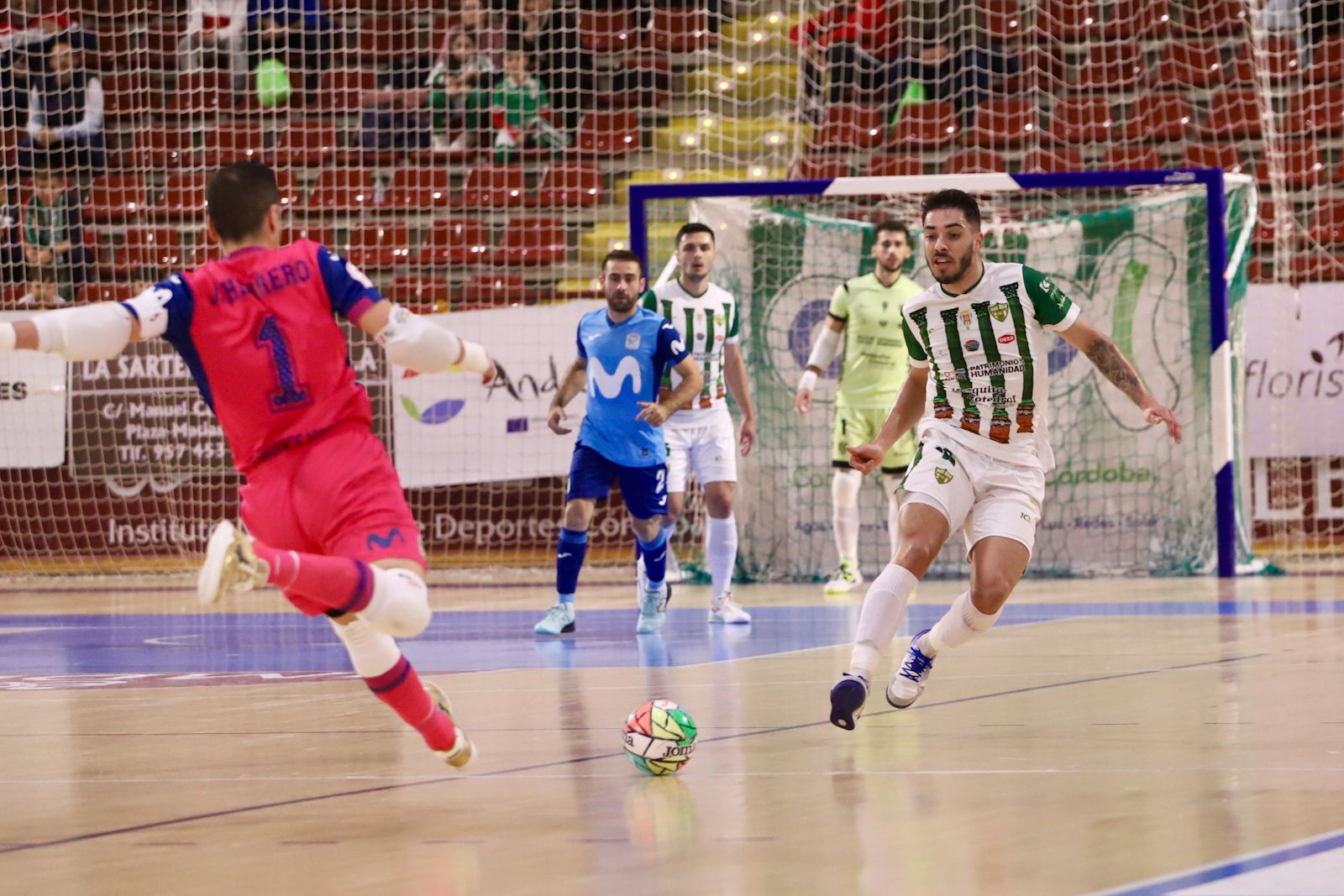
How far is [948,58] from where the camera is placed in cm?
1697

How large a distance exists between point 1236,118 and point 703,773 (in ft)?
42.9

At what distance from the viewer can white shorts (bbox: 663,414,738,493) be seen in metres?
10.9

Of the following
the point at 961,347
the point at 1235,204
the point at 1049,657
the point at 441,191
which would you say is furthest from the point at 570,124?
the point at 961,347

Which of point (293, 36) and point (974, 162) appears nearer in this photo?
point (974, 162)

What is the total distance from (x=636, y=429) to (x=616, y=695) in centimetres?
301

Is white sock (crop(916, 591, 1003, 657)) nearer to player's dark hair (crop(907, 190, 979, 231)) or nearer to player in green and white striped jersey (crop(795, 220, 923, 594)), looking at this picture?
player's dark hair (crop(907, 190, 979, 231))

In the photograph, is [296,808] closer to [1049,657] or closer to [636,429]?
[1049,657]

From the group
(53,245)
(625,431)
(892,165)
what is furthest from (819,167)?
(625,431)

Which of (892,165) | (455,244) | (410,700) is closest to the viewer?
(410,700)

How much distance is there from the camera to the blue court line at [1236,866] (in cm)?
342

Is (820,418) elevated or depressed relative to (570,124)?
depressed

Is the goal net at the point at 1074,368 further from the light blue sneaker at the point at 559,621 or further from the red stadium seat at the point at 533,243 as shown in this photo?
the light blue sneaker at the point at 559,621

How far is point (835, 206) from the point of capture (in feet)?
51.2

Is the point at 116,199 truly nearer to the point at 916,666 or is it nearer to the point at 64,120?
the point at 64,120
